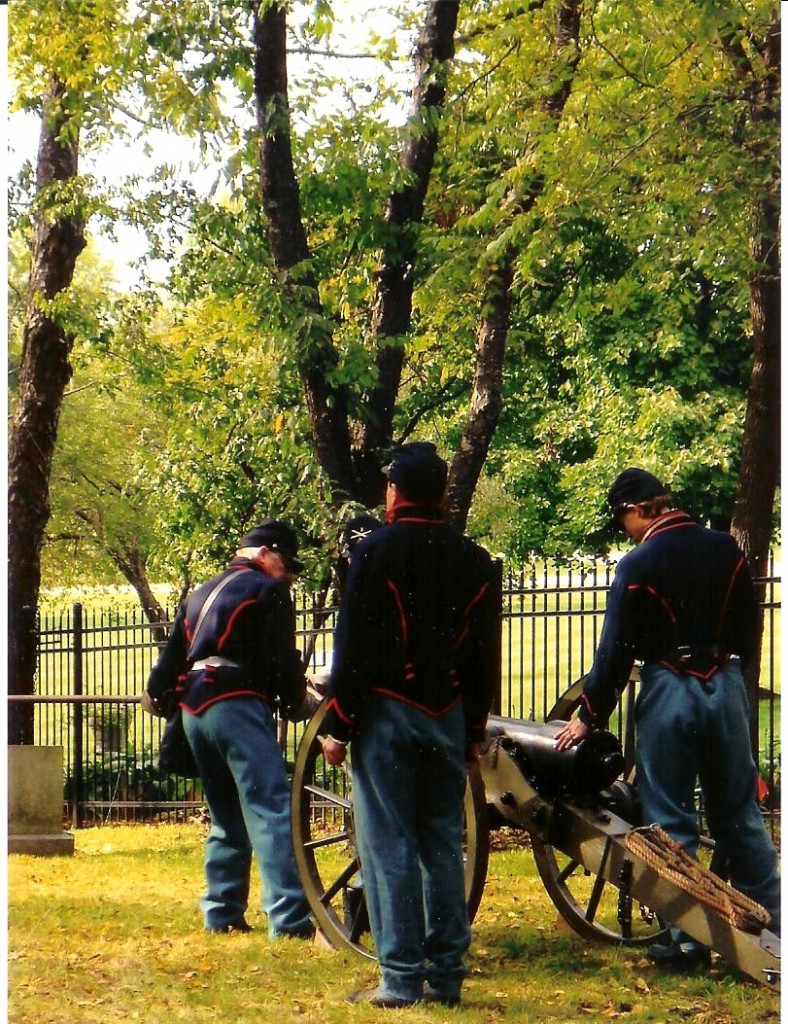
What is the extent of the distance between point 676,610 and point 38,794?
2883mm

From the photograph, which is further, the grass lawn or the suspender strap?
the suspender strap

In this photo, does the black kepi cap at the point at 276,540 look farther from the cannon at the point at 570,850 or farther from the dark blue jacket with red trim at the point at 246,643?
Result: the cannon at the point at 570,850

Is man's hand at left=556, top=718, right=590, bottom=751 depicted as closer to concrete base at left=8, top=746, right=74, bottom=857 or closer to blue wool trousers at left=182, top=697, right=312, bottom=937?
blue wool trousers at left=182, top=697, right=312, bottom=937

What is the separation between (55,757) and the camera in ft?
18.4

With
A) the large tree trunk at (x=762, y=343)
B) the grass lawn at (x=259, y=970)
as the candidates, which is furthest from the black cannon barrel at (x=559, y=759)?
the large tree trunk at (x=762, y=343)

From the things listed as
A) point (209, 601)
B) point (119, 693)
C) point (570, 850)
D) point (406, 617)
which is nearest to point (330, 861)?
point (570, 850)

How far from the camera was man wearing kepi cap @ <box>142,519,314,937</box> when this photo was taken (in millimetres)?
4637

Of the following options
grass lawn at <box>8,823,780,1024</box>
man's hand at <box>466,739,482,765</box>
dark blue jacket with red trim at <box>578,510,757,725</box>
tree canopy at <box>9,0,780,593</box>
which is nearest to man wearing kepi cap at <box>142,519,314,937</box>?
grass lawn at <box>8,823,780,1024</box>

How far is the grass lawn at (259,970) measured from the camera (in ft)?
12.6

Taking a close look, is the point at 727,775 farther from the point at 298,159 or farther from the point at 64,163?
the point at 64,163

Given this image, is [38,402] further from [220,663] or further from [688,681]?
[688,681]

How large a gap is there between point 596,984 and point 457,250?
3109 millimetres

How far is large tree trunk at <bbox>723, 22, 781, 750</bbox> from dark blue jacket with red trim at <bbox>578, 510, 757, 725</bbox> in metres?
0.79

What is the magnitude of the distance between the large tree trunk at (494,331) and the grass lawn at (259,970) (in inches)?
65.4
